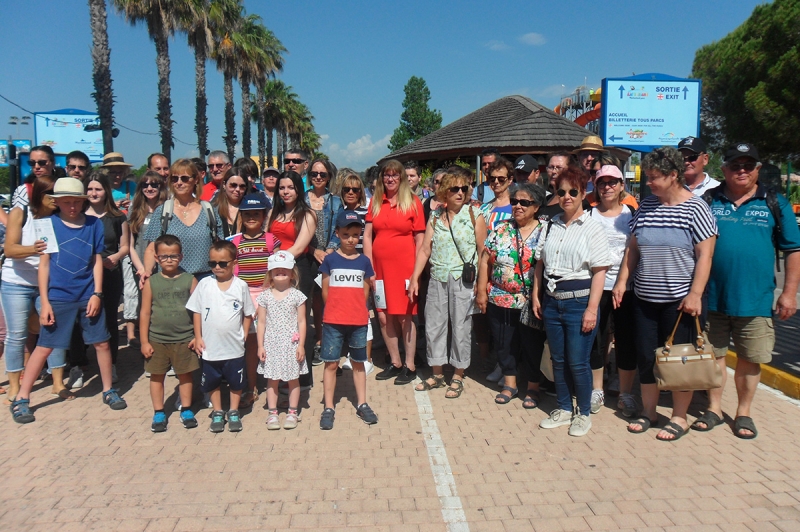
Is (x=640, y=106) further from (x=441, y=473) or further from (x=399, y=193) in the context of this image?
(x=441, y=473)

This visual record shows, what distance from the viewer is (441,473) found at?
380cm

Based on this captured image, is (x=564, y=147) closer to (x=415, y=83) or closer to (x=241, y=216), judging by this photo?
(x=241, y=216)

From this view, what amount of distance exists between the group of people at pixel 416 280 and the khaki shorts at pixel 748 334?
0.01 metres

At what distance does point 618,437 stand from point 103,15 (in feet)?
55.4

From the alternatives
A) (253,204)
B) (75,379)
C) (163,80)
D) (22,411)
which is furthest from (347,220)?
(163,80)

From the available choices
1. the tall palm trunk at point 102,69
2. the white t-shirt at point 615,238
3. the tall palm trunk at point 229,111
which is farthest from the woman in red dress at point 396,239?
the tall palm trunk at point 229,111

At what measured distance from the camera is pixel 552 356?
4.56 meters

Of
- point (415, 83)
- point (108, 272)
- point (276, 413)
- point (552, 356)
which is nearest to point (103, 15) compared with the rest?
point (108, 272)

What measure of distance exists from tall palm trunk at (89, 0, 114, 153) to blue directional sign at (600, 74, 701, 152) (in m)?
13.3

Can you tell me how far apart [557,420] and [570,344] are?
646 millimetres

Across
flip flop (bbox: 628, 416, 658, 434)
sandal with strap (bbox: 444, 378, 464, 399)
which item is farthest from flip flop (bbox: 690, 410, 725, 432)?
sandal with strap (bbox: 444, 378, 464, 399)

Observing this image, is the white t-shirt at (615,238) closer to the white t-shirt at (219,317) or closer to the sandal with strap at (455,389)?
the sandal with strap at (455,389)

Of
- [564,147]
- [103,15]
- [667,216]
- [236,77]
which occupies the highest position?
[236,77]

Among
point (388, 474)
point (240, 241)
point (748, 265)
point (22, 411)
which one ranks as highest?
point (240, 241)
